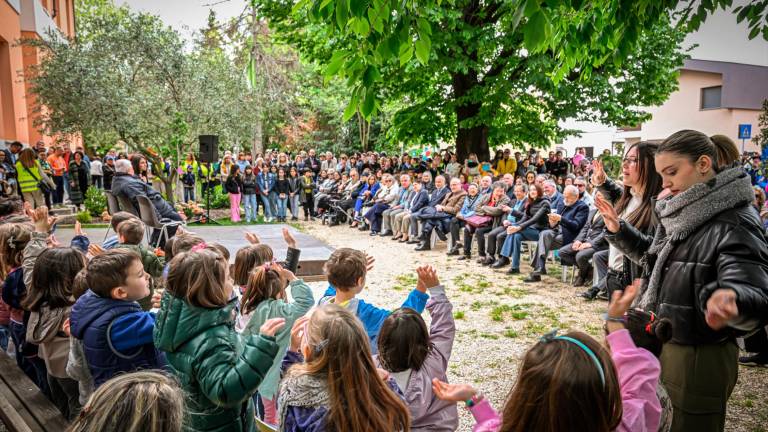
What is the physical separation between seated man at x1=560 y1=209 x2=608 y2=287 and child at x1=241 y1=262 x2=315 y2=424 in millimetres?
5068

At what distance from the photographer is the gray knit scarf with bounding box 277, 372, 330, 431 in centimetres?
168

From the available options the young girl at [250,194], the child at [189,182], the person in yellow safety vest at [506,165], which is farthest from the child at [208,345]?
the child at [189,182]

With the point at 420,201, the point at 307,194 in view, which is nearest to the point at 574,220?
the point at 420,201

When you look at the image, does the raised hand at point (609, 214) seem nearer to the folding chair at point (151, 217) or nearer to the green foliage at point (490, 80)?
the folding chair at point (151, 217)

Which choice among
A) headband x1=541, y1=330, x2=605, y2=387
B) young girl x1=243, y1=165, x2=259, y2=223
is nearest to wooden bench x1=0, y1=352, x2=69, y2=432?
headband x1=541, y1=330, x2=605, y2=387

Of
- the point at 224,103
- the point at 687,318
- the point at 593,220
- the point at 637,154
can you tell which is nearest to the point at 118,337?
the point at 687,318

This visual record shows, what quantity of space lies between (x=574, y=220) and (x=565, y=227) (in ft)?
0.55

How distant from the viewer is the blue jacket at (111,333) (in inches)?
89.9

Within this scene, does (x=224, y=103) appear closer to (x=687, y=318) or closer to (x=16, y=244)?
(x=16, y=244)

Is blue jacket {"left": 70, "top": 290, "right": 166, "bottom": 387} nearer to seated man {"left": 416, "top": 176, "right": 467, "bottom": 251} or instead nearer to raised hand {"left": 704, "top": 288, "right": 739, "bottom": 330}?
raised hand {"left": 704, "top": 288, "right": 739, "bottom": 330}

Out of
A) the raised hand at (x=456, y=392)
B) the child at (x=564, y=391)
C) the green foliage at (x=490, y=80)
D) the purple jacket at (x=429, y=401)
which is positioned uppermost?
the green foliage at (x=490, y=80)

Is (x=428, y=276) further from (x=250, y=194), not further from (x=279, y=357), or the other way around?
(x=250, y=194)

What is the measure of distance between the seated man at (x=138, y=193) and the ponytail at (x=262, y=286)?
4.63 meters

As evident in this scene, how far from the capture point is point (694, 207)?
2078mm
